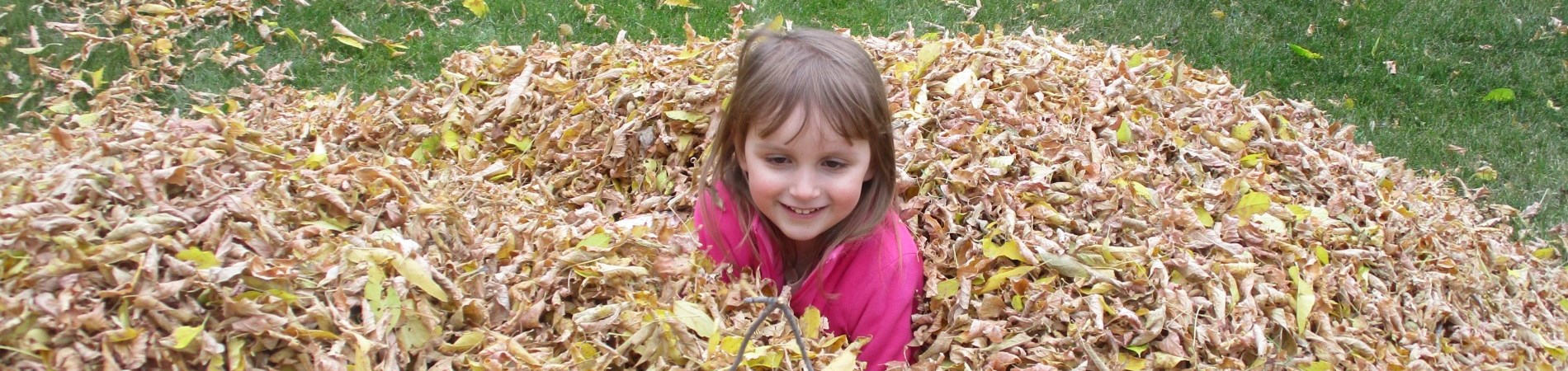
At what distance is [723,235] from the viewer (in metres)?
2.82

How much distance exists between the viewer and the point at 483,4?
18.4 feet

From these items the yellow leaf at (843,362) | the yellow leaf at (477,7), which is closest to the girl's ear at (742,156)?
the yellow leaf at (843,362)

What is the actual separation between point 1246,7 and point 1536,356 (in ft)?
11.9

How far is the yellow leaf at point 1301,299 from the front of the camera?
8.96 ft

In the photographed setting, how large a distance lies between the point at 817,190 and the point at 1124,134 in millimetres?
1226

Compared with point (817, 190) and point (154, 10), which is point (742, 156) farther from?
point (154, 10)

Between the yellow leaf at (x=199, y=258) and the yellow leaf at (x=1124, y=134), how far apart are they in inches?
93.4

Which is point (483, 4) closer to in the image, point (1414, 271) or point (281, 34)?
point (281, 34)

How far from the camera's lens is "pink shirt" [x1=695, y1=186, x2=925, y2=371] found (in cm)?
270

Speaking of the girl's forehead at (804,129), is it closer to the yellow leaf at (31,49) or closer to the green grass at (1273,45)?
the green grass at (1273,45)

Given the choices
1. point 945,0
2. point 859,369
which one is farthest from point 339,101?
point 945,0

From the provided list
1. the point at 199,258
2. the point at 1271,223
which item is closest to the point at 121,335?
the point at 199,258

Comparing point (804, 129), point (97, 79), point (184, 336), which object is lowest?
point (97, 79)

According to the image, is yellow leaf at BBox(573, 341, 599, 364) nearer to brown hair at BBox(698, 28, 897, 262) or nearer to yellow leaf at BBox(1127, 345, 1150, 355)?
brown hair at BBox(698, 28, 897, 262)
